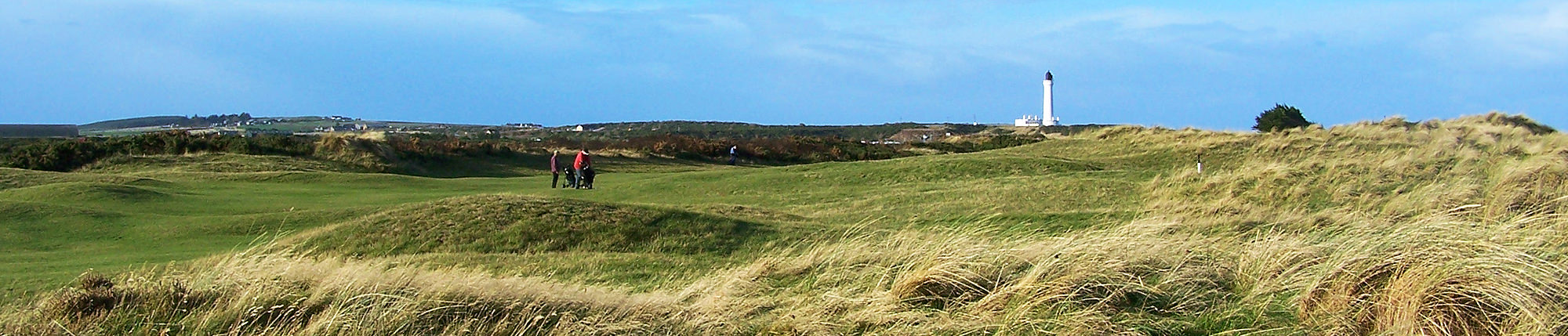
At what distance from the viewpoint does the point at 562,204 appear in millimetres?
15742

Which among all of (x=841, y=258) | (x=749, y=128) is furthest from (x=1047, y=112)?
(x=841, y=258)

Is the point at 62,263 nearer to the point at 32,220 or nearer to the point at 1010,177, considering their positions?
the point at 32,220

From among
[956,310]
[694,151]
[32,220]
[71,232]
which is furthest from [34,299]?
[694,151]

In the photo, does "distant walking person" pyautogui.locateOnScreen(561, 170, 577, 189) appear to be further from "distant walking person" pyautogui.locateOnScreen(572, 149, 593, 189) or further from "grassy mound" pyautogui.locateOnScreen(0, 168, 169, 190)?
"grassy mound" pyautogui.locateOnScreen(0, 168, 169, 190)

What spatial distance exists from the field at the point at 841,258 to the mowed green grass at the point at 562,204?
91 millimetres

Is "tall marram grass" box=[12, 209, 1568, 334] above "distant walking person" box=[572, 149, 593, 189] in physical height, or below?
above

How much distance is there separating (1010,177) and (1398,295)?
18.9m

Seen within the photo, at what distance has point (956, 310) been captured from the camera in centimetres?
626

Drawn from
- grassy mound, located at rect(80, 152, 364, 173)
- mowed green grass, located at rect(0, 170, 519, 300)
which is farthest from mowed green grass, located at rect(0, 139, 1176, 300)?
grassy mound, located at rect(80, 152, 364, 173)

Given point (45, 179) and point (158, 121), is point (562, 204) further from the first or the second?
point (158, 121)

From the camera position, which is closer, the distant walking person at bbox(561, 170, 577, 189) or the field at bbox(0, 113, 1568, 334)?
the field at bbox(0, 113, 1568, 334)

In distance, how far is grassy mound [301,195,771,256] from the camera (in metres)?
13.6

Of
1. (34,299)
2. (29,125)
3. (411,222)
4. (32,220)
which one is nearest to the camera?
(34,299)

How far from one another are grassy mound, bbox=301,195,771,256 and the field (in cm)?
5
